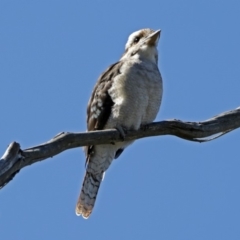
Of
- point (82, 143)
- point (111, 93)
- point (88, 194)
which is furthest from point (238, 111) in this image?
point (88, 194)

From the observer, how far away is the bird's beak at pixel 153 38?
7317mm

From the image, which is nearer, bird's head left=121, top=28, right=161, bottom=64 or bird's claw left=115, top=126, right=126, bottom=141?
bird's claw left=115, top=126, right=126, bottom=141

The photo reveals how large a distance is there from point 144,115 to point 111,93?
1.13 ft

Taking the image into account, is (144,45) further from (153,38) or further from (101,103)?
(101,103)

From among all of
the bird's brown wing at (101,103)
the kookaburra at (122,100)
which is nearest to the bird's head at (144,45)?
the kookaburra at (122,100)

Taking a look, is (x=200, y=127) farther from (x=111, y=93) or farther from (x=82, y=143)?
(x=111, y=93)

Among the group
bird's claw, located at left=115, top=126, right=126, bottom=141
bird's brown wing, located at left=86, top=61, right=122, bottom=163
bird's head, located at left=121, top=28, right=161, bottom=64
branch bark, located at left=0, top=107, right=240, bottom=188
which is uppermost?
bird's head, located at left=121, top=28, right=161, bottom=64

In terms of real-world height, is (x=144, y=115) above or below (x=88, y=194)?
above

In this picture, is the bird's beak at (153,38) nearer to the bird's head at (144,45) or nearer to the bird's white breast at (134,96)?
the bird's head at (144,45)

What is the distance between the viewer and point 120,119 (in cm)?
680

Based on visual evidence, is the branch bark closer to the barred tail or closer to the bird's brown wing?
the bird's brown wing

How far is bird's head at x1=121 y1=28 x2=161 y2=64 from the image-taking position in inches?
287

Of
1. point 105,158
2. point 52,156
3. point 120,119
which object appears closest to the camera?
point 52,156

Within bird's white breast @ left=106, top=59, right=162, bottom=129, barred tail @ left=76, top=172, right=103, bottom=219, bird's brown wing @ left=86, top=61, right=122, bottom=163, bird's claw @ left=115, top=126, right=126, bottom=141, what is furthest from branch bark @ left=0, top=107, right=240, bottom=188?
barred tail @ left=76, top=172, right=103, bottom=219
